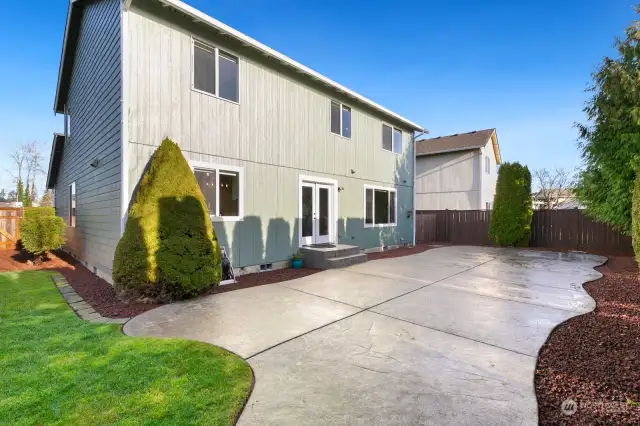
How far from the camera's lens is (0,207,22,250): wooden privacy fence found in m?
10.2

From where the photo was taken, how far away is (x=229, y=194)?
6.95 m

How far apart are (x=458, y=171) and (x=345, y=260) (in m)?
14.2

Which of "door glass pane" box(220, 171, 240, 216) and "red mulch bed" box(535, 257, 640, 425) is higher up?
"door glass pane" box(220, 171, 240, 216)

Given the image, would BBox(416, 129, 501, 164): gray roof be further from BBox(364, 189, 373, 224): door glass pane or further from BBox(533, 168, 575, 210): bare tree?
BBox(364, 189, 373, 224): door glass pane

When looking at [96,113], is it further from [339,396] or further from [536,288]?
[536,288]

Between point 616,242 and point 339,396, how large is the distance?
1377 cm

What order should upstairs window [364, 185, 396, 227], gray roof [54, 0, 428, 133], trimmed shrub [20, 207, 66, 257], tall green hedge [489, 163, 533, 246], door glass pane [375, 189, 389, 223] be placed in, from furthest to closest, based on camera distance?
tall green hedge [489, 163, 533, 246]
door glass pane [375, 189, 389, 223]
upstairs window [364, 185, 396, 227]
trimmed shrub [20, 207, 66, 257]
gray roof [54, 0, 428, 133]

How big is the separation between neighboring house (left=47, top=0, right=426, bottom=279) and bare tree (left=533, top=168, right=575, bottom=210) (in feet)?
70.2

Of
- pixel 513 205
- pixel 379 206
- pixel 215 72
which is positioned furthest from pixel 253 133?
pixel 513 205

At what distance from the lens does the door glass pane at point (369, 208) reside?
1101 cm

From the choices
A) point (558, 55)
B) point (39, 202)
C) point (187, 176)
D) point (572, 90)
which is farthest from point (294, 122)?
point (39, 202)

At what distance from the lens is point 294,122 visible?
8469 millimetres

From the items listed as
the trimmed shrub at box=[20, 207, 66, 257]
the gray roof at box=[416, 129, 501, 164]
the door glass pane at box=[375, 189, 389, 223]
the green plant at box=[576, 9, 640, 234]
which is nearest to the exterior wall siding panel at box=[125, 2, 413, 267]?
the door glass pane at box=[375, 189, 389, 223]

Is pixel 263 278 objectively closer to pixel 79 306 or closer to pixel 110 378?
pixel 79 306
